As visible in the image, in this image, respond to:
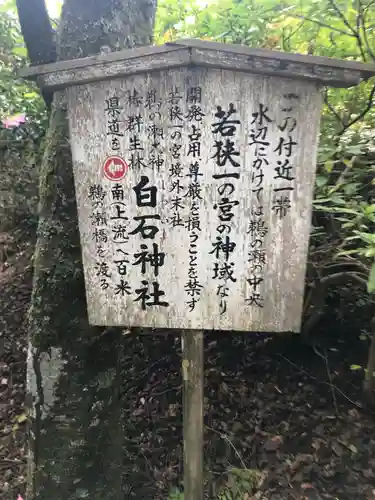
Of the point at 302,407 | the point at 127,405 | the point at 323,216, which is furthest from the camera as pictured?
the point at 127,405

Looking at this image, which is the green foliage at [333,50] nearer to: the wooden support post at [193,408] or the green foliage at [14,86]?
the wooden support post at [193,408]

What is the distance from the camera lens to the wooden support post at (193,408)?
221cm

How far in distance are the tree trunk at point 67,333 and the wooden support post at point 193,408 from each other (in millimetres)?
591

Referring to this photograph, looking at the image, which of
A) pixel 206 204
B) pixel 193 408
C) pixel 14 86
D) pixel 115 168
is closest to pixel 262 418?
pixel 193 408

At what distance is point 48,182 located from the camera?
8.18ft

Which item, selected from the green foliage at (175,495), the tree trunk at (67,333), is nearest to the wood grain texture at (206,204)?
the tree trunk at (67,333)

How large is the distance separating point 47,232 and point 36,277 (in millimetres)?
278

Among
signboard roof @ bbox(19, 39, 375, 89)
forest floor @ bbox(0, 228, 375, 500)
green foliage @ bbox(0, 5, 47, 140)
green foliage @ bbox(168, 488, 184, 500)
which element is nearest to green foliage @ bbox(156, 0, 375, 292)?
signboard roof @ bbox(19, 39, 375, 89)

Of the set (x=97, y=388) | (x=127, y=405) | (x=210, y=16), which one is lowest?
(x=127, y=405)

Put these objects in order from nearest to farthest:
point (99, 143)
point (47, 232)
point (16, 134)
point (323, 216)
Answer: point (99, 143), point (47, 232), point (323, 216), point (16, 134)

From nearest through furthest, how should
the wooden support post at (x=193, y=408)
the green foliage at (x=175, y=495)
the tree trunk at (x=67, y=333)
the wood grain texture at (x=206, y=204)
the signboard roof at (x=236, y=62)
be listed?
the signboard roof at (x=236, y=62) < the wood grain texture at (x=206, y=204) < the wooden support post at (x=193, y=408) < the tree trunk at (x=67, y=333) < the green foliage at (x=175, y=495)

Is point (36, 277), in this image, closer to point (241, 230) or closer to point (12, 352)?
point (241, 230)

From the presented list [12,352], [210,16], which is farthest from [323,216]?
[12,352]

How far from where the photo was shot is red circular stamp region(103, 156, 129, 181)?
1838 millimetres
